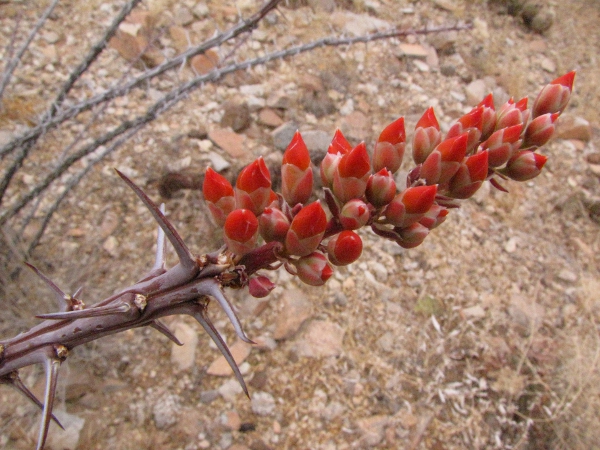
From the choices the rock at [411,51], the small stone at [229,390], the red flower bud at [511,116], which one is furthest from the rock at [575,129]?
the red flower bud at [511,116]

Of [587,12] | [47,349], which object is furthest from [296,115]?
[587,12]

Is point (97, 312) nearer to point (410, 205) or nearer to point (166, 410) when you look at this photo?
point (410, 205)

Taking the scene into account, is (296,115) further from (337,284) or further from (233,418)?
(233,418)

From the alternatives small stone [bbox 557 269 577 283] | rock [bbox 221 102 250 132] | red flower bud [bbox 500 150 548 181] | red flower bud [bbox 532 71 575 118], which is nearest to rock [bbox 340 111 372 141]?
rock [bbox 221 102 250 132]

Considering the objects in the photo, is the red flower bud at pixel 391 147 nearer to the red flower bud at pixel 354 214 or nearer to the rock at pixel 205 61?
the red flower bud at pixel 354 214

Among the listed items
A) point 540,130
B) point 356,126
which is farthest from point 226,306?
point 356,126

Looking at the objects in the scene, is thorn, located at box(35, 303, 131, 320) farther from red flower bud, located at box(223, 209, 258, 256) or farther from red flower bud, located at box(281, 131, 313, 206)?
red flower bud, located at box(281, 131, 313, 206)
